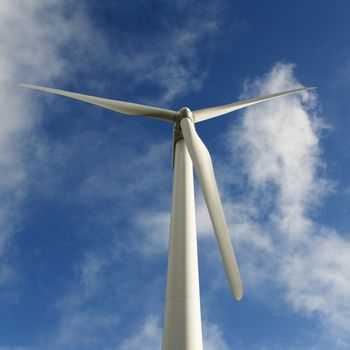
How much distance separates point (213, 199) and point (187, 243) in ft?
7.06

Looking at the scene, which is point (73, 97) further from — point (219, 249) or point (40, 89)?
point (219, 249)

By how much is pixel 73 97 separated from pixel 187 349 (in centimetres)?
1708

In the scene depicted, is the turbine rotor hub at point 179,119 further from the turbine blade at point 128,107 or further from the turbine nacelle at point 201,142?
the turbine blade at point 128,107

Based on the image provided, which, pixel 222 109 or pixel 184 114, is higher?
pixel 222 109

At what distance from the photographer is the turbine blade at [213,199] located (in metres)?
12.5

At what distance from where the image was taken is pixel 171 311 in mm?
13039

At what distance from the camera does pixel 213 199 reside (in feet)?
51.7

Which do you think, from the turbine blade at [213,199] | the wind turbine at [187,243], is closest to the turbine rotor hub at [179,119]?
the wind turbine at [187,243]

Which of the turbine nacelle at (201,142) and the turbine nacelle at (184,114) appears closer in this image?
the turbine nacelle at (201,142)

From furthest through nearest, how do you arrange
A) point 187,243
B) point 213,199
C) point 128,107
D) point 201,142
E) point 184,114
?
point 128,107 < point 184,114 < point 201,142 < point 213,199 < point 187,243

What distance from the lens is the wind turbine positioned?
40.9 ft

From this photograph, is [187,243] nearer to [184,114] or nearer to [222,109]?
[184,114]

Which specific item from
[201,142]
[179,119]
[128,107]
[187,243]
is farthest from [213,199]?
[128,107]

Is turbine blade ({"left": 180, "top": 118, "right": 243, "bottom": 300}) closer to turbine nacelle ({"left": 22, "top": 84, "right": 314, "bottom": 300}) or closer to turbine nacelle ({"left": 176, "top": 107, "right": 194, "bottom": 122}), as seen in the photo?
turbine nacelle ({"left": 22, "top": 84, "right": 314, "bottom": 300})
